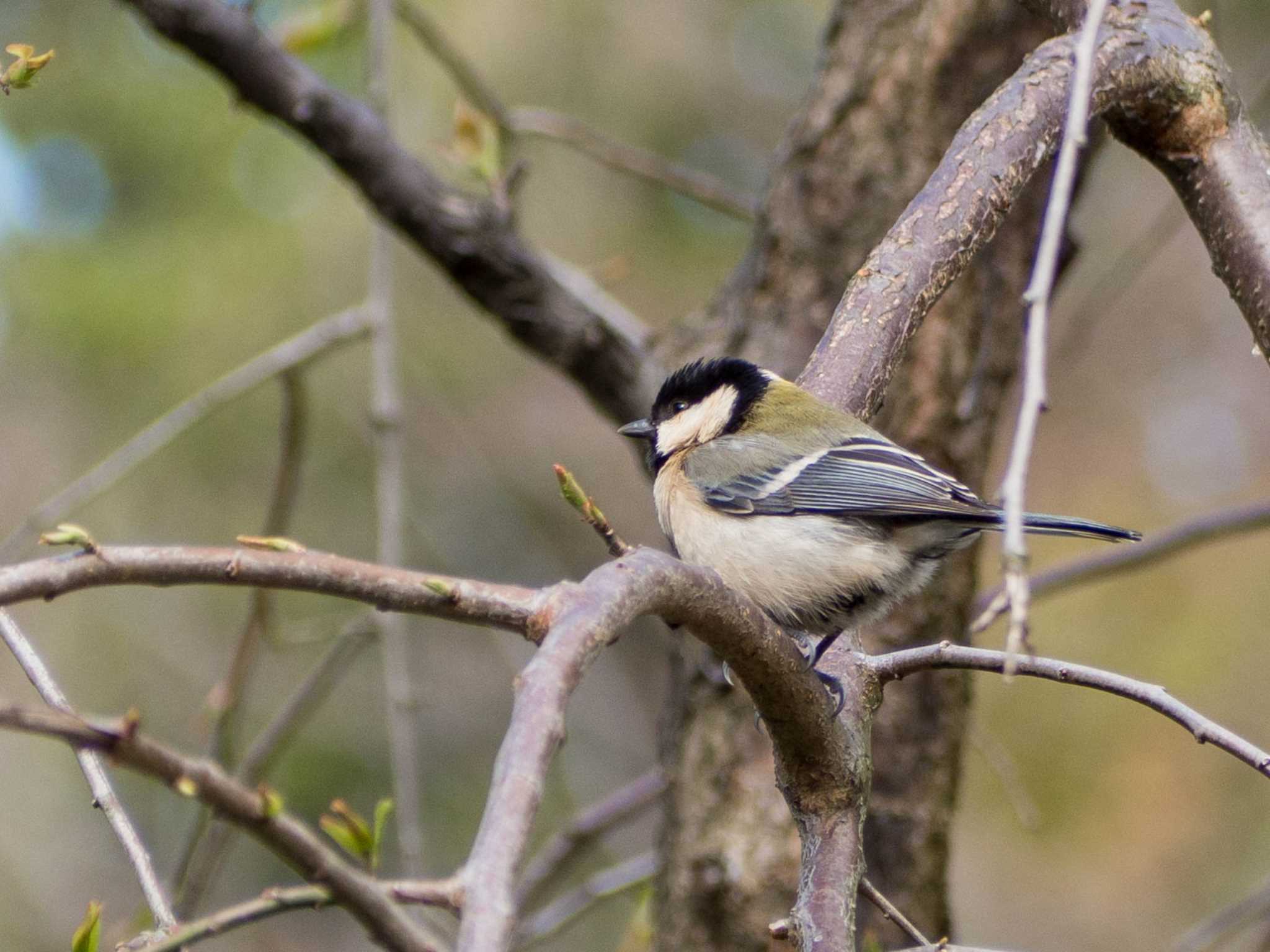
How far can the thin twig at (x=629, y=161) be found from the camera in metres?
3.79

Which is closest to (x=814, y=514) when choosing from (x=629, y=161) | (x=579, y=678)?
(x=579, y=678)

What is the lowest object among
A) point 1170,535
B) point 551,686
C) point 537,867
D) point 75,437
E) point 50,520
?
point 551,686

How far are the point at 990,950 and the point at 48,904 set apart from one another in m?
5.58

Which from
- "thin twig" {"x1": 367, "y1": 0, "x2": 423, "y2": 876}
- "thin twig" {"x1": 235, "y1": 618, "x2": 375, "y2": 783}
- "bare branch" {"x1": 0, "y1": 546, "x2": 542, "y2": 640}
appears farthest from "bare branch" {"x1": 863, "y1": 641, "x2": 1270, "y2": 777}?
"thin twig" {"x1": 235, "y1": 618, "x2": 375, "y2": 783}

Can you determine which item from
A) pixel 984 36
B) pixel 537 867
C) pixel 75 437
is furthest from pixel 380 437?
pixel 75 437

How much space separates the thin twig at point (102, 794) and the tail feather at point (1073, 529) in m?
1.44

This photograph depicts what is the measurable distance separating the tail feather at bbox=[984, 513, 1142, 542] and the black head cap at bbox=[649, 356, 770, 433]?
854 mm

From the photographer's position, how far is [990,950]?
152 centimetres

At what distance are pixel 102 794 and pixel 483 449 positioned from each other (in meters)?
6.07

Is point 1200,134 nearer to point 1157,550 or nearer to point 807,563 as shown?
point 807,563

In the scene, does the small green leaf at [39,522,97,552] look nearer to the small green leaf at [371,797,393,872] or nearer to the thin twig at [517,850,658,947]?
the small green leaf at [371,797,393,872]

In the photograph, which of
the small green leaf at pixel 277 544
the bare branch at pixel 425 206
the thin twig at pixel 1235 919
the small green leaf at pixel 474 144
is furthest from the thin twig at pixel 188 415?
the thin twig at pixel 1235 919

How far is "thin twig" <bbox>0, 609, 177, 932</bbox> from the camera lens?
4.39 ft

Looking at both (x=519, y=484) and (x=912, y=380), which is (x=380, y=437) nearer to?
(x=912, y=380)
